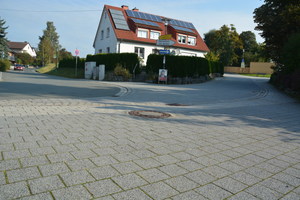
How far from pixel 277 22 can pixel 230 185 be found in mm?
20445

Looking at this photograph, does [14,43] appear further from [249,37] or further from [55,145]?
[55,145]

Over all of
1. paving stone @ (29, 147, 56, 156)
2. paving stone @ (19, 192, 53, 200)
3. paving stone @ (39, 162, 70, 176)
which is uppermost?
paving stone @ (29, 147, 56, 156)

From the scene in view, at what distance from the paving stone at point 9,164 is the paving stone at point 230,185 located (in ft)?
8.30

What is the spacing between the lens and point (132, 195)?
2564 mm

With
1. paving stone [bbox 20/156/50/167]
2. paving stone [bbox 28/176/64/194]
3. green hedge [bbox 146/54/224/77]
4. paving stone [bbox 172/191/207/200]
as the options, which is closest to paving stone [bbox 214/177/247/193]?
paving stone [bbox 172/191/207/200]

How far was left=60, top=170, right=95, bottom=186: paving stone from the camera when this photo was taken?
277 cm

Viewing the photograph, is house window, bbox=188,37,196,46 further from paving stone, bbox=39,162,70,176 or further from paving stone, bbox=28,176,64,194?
paving stone, bbox=28,176,64,194

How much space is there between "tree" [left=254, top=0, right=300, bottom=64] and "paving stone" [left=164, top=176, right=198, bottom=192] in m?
18.8

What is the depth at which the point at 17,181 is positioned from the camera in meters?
2.71

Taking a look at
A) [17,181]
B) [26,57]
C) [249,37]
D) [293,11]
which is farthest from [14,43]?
[17,181]

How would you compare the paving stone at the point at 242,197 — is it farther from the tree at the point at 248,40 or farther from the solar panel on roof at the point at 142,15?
the tree at the point at 248,40

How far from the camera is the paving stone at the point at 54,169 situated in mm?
2987

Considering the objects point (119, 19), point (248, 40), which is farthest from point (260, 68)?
point (119, 19)

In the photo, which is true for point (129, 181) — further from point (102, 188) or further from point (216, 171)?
point (216, 171)
